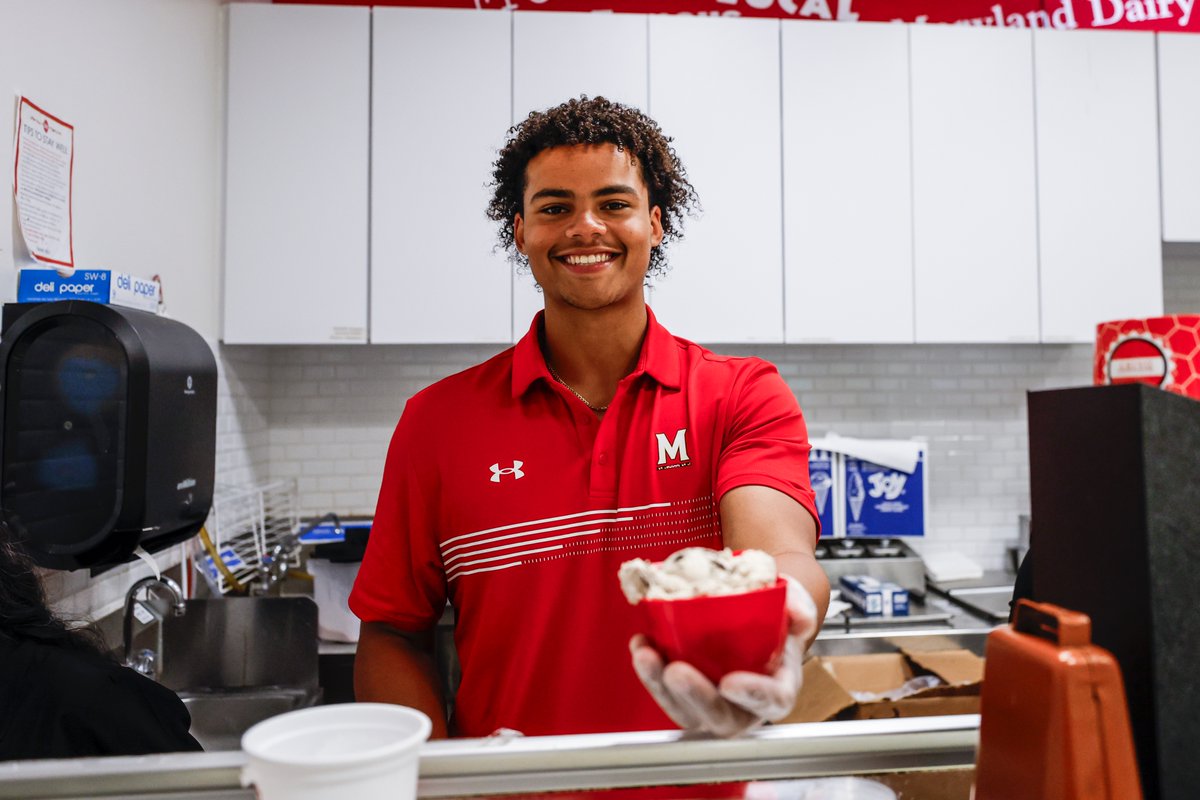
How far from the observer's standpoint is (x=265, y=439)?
304 cm

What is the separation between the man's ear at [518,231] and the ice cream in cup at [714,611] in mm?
866

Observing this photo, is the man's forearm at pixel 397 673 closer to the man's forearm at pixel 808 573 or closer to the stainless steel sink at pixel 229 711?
the man's forearm at pixel 808 573

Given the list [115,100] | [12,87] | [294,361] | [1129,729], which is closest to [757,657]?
[1129,729]

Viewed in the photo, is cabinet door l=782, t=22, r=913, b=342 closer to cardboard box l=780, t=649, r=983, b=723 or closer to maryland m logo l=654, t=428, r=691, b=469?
cardboard box l=780, t=649, r=983, b=723

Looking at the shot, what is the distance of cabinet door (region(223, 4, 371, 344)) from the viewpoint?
2.68 meters

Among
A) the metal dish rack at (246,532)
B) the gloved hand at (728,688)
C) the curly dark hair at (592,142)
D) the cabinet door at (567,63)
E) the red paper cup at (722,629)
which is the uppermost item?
the cabinet door at (567,63)

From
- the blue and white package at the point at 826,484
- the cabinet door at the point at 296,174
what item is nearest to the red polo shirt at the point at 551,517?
the cabinet door at the point at 296,174

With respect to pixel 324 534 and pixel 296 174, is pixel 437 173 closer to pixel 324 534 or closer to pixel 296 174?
pixel 296 174

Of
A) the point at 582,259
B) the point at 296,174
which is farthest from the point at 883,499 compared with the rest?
the point at 296,174

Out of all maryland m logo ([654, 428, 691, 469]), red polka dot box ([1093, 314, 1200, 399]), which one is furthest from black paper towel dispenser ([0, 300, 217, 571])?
red polka dot box ([1093, 314, 1200, 399])

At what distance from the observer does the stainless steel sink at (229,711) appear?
6.38ft

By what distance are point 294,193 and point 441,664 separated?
158 centimetres

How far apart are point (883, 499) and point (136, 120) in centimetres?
260

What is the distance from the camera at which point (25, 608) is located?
3.80ft
